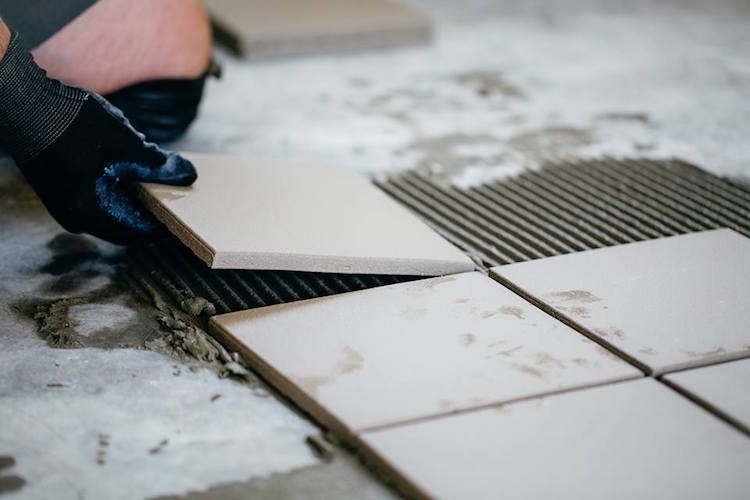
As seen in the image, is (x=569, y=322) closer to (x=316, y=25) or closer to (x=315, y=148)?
(x=315, y=148)

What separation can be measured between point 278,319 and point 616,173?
132cm

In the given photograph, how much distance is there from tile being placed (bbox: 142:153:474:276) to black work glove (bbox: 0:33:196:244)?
0.08 meters

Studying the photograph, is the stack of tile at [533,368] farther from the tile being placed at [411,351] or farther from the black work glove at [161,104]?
the black work glove at [161,104]

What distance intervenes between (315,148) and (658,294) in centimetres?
132

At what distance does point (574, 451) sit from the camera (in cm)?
155

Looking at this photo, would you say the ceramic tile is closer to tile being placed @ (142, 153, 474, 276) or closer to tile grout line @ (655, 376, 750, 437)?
tile being placed @ (142, 153, 474, 276)

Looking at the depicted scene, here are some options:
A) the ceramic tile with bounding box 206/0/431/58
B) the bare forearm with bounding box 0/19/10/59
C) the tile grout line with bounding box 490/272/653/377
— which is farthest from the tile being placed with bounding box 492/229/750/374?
the ceramic tile with bounding box 206/0/431/58

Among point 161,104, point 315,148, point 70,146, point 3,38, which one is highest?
point 3,38

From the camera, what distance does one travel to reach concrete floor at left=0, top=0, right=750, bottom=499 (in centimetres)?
156

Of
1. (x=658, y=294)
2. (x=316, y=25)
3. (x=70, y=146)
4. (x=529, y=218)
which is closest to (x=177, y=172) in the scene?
(x=70, y=146)

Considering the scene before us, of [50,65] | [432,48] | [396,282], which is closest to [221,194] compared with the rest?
[396,282]

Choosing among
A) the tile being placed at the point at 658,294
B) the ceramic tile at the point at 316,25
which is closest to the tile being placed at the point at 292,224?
the tile being placed at the point at 658,294

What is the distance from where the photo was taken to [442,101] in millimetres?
3545

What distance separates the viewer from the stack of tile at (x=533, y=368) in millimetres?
1514
